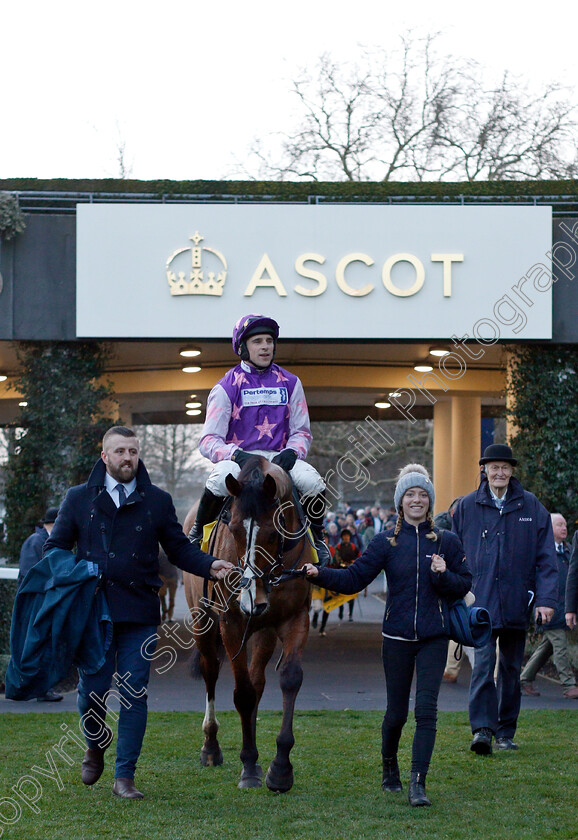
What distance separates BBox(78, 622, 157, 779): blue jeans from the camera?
5273 millimetres

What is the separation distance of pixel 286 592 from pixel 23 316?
6.36 m

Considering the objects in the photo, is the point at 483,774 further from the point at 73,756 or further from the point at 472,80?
the point at 472,80

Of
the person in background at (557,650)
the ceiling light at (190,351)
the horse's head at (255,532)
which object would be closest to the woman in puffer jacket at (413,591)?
the horse's head at (255,532)

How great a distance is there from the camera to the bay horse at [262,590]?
532cm

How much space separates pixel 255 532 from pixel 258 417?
1118 millimetres

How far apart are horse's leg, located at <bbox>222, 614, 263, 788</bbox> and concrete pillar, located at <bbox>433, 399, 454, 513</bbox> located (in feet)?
42.2

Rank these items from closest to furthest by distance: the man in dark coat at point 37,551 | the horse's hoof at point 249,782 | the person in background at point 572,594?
the horse's hoof at point 249,782 → the person in background at point 572,594 → the man in dark coat at point 37,551

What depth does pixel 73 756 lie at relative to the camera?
6723 mm

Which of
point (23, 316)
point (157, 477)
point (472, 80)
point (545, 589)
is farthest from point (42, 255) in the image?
point (157, 477)

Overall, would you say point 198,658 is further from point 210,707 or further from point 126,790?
point 126,790

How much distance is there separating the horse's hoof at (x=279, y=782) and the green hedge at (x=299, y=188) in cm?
760

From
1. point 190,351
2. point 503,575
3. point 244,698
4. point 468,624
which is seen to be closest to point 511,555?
point 503,575

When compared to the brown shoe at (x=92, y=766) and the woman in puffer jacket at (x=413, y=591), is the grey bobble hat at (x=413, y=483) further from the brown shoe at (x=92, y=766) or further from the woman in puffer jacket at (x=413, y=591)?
the brown shoe at (x=92, y=766)

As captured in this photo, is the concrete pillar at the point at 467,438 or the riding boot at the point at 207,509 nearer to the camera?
the riding boot at the point at 207,509
